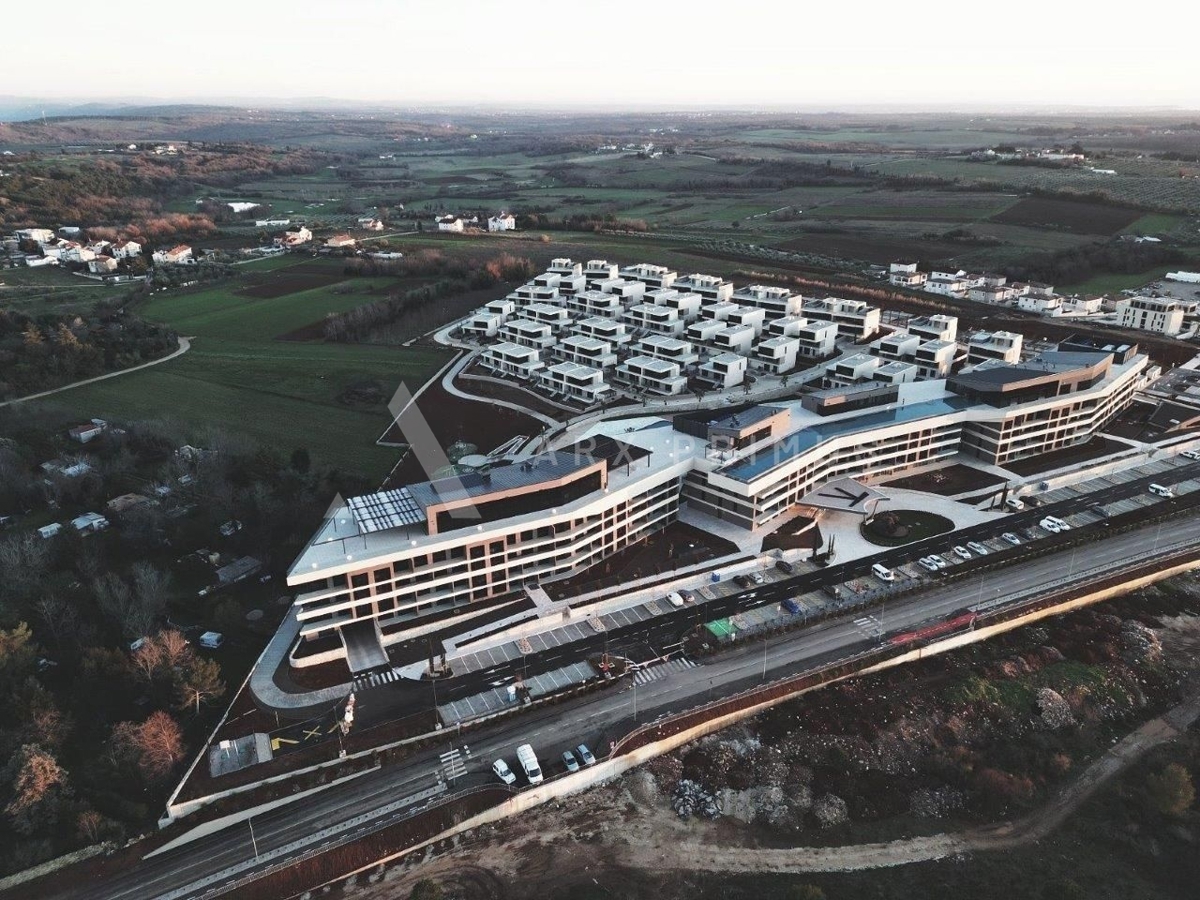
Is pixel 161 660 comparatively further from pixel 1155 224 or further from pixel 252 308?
pixel 1155 224

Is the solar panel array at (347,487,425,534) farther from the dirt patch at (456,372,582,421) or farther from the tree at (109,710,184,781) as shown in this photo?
the dirt patch at (456,372,582,421)

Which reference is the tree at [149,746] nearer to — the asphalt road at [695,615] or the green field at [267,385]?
the asphalt road at [695,615]

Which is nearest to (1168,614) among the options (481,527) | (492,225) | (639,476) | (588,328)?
(639,476)

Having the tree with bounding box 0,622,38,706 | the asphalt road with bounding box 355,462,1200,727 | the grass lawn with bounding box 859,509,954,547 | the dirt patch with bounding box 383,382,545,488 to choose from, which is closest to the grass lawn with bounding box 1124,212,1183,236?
the asphalt road with bounding box 355,462,1200,727

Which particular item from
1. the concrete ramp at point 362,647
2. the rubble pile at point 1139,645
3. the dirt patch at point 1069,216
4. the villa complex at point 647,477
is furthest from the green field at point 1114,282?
the concrete ramp at point 362,647

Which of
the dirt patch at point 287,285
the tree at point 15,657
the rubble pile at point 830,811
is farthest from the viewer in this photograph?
the dirt patch at point 287,285
